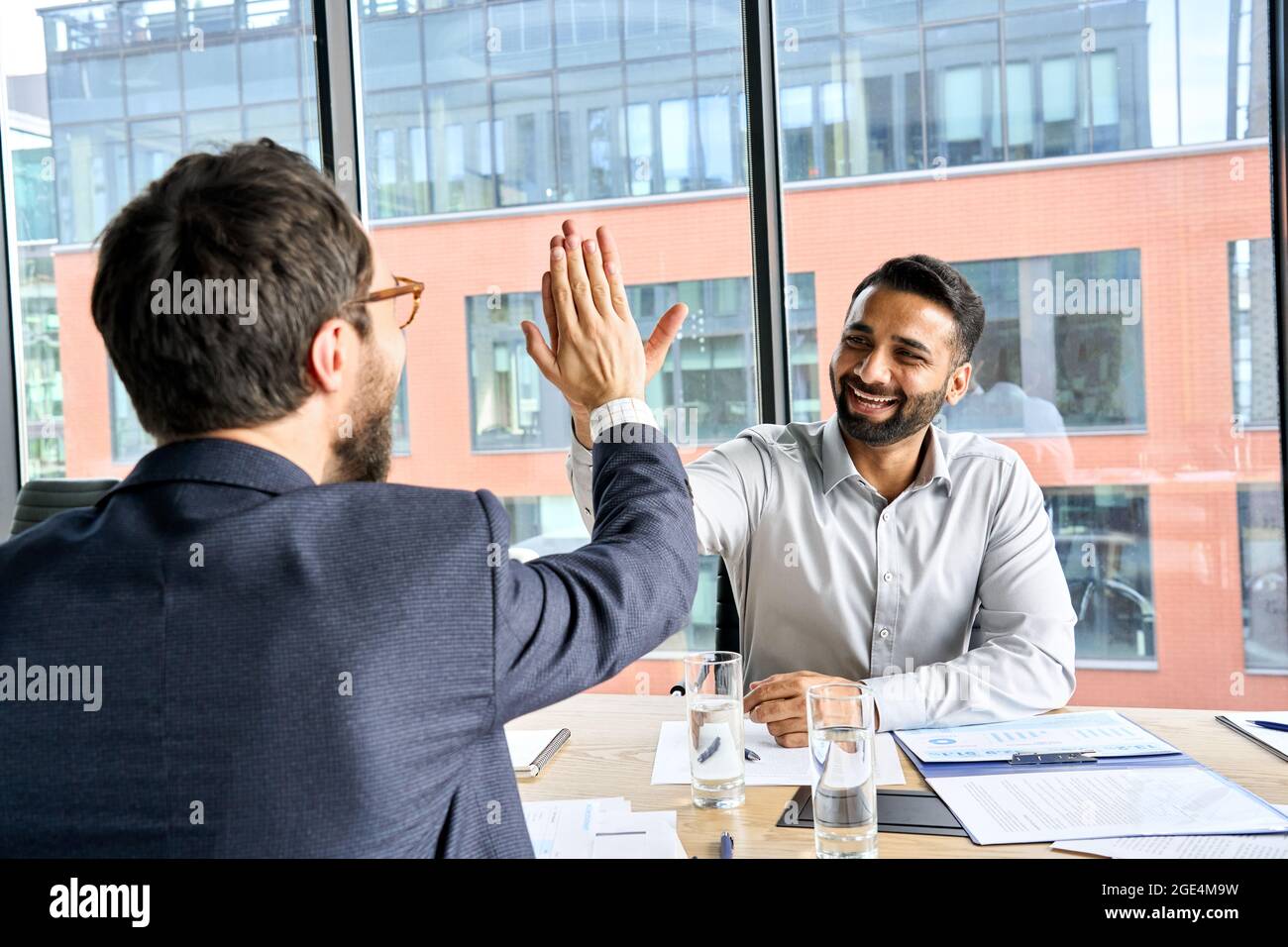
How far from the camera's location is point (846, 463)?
2.13m

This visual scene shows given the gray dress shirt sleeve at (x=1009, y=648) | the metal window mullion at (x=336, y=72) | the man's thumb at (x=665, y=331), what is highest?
the metal window mullion at (x=336, y=72)

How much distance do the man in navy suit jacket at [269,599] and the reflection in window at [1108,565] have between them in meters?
3.39

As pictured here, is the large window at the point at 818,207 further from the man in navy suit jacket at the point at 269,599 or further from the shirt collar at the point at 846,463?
the man in navy suit jacket at the point at 269,599

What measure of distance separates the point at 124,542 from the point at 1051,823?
1.01 metres

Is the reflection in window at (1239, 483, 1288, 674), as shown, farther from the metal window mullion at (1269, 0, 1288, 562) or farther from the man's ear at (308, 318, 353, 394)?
the man's ear at (308, 318, 353, 394)

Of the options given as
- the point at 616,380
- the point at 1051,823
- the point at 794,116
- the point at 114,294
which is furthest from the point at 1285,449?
the point at 114,294

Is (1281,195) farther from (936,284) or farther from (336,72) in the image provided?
(336,72)

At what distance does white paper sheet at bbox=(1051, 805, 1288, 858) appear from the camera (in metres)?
1.06

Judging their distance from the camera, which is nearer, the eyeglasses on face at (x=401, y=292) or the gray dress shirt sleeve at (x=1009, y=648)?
the eyeglasses on face at (x=401, y=292)

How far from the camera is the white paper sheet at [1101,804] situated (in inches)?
44.6

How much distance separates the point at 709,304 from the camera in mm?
4020

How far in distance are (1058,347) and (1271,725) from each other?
2488 mm

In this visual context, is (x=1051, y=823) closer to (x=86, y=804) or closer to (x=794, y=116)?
(x=86, y=804)

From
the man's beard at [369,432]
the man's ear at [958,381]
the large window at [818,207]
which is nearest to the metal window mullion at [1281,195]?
the large window at [818,207]
